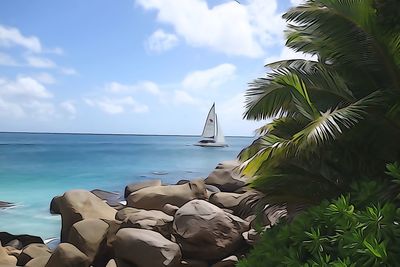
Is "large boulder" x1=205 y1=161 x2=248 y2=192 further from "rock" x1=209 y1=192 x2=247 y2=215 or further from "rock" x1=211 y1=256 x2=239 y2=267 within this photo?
"rock" x1=211 y1=256 x2=239 y2=267

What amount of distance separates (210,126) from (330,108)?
39.5 meters

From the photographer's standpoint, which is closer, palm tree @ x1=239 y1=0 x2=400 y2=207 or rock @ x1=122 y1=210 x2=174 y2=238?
palm tree @ x1=239 y1=0 x2=400 y2=207

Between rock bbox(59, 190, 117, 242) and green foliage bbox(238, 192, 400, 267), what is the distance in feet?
24.6

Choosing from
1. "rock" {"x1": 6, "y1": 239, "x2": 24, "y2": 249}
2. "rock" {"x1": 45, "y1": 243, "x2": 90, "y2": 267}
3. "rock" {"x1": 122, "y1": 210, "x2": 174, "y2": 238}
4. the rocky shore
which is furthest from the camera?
"rock" {"x1": 6, "y1": 239, "x2": 24, "y2": 249}

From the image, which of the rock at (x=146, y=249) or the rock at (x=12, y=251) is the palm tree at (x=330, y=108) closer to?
the rock at (x=146, y=249)

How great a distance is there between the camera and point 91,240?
29.0 ft

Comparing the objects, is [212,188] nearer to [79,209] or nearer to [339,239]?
[79,209]

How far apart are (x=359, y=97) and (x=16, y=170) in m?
34.5

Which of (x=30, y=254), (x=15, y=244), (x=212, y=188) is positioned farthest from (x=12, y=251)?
(x=212, y=188)

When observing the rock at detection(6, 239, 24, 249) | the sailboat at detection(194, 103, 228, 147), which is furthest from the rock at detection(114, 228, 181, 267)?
the sailboat at detection(194, 103, 228, 147)

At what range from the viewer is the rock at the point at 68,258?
26.4 ft

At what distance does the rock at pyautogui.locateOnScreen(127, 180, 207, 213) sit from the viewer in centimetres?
1159

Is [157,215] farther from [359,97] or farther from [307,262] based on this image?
[307,262]

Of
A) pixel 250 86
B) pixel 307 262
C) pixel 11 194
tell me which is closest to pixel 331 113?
pixel 250 86
